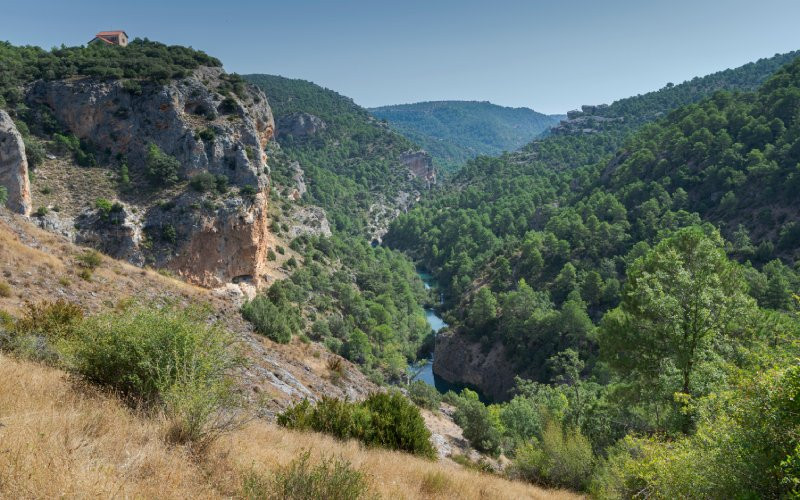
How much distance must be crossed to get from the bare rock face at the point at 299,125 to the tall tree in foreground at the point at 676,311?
111333 mm

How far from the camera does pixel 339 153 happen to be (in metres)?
117

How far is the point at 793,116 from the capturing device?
49375mm

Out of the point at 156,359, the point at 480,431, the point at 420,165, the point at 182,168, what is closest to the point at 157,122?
the point at 182,168

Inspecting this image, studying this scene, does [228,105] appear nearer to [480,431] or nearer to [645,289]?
[480,431]

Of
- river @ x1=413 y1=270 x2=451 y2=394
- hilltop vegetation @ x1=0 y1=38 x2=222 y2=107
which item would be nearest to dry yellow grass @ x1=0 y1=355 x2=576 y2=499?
river @ x1=413 y1=270 x2=451 y2=394

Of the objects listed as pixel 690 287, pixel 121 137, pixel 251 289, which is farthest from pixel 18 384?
pixel 121 137

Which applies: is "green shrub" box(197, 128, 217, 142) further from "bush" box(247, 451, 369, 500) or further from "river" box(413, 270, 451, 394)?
"bush" box(247, 451, 369, 500)

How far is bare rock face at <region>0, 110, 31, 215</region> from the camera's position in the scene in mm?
26141

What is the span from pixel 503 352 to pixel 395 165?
90988mm

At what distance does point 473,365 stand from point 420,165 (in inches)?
3903

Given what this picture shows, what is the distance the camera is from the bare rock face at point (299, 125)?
372ft

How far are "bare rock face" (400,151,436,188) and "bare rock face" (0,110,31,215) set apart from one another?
10845cm

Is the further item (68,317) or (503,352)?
(503,352)

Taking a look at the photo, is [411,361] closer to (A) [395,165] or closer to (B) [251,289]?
(B) [251,289]
